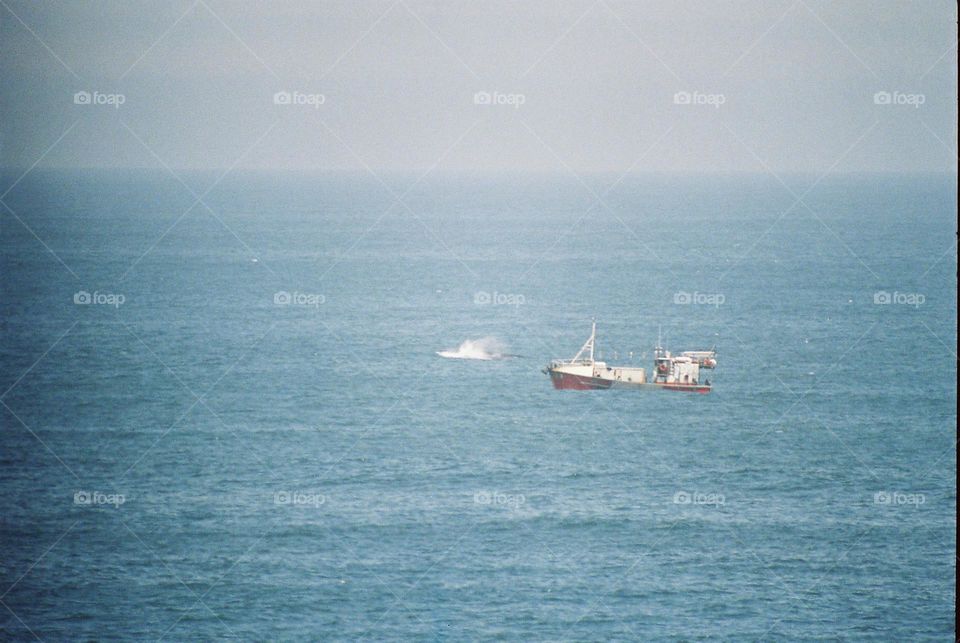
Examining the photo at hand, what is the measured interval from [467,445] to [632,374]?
8381 millimetres

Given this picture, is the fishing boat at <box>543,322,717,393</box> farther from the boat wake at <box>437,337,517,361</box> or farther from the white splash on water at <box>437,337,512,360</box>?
the white splash on water at <box>437,337,512,360</box>

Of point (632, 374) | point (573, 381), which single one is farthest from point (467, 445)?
point (632, 374)

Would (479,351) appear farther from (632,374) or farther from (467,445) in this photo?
(467,445)

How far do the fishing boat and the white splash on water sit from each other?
4776mm

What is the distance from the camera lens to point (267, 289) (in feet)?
260

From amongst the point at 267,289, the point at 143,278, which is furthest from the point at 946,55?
the point at 143,278

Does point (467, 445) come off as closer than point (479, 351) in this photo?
Yes

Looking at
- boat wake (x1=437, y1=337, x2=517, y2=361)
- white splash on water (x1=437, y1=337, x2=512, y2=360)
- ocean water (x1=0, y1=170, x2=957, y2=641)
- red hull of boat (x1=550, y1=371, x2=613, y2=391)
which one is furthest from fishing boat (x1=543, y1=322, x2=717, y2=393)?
white splash on water (x1=437, y1=337, x2=512, y2=360)

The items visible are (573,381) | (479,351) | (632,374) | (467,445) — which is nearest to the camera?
(467,445)

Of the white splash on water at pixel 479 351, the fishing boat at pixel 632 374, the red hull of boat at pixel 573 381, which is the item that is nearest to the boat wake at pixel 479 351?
the white splash on water at pixel 479 351

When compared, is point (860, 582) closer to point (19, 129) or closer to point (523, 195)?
point (19, 129)

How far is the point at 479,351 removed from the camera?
6550cm

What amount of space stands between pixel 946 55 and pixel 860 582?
47333mm

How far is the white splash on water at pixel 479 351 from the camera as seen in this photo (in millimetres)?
64912
